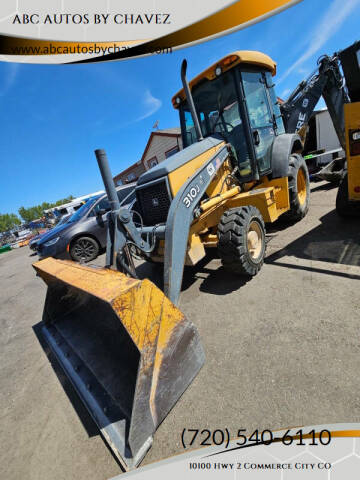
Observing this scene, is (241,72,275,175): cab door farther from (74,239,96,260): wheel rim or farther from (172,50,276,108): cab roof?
(74,239,96,260): wheel rim

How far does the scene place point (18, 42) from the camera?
11.5 feet

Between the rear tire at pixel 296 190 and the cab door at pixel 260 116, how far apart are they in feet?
1.74

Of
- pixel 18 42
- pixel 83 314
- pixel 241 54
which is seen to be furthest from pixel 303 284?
pixel 18 42

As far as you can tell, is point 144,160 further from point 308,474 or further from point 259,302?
point 308,474

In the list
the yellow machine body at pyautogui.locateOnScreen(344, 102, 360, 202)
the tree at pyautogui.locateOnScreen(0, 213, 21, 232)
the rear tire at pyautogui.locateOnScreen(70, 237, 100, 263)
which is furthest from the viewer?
the tree at pyautogui.locateOnScreen(0, 213, 21, 232)

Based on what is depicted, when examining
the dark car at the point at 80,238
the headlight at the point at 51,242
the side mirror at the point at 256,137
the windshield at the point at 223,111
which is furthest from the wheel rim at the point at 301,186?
the headlight at the point at 51,242

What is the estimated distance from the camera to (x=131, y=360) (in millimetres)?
2000

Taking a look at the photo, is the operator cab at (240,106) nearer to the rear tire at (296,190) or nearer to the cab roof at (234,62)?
the cab roof at (234,62)

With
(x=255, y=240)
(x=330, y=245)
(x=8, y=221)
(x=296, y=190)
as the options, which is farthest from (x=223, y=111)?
(x=8, y=221)

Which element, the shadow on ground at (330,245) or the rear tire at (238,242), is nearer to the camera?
the rear tire at (238,242)

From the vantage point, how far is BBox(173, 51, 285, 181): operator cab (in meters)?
3.64

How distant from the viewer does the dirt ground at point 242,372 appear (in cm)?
159

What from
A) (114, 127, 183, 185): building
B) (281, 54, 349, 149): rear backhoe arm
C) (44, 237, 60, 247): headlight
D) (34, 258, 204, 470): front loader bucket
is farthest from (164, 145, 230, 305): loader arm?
(114, 127, 183, 185): building

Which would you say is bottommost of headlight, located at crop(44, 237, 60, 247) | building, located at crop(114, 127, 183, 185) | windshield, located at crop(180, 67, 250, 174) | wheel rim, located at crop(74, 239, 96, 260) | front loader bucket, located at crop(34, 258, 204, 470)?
front loader bucket, located at crop(34, 258, 204, 470)
